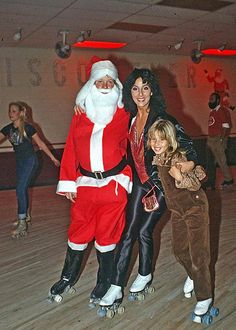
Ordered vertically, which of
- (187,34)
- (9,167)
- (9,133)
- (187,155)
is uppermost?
(187,34)

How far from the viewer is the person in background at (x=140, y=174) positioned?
2.43 m

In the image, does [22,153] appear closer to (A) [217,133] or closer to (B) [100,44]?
(A) [217,133]

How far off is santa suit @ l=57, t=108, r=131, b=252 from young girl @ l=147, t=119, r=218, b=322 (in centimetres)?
27

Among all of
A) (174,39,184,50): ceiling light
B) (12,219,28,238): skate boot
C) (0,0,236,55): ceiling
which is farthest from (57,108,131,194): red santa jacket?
(174,39,184,50): ceiling light

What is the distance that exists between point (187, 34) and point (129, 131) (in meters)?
4.84

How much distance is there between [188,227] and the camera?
2258 millimetres

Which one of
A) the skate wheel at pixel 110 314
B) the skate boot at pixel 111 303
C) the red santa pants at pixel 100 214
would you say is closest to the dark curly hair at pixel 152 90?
the red santa pants at pixel 100 214

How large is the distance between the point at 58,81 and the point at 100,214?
5766 mm

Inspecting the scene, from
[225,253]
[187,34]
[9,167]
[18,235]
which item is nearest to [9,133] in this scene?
[18,235]

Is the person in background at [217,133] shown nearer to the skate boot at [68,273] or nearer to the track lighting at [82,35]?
the track lighting at [82,35]

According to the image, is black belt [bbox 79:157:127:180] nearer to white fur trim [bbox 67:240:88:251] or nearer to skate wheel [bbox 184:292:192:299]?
white fur trim [bbox 67:240:88:251]

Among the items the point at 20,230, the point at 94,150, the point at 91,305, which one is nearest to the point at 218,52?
the point at 20,230

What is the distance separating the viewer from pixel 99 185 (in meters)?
2.44

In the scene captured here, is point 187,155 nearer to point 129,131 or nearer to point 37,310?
point 129,131
